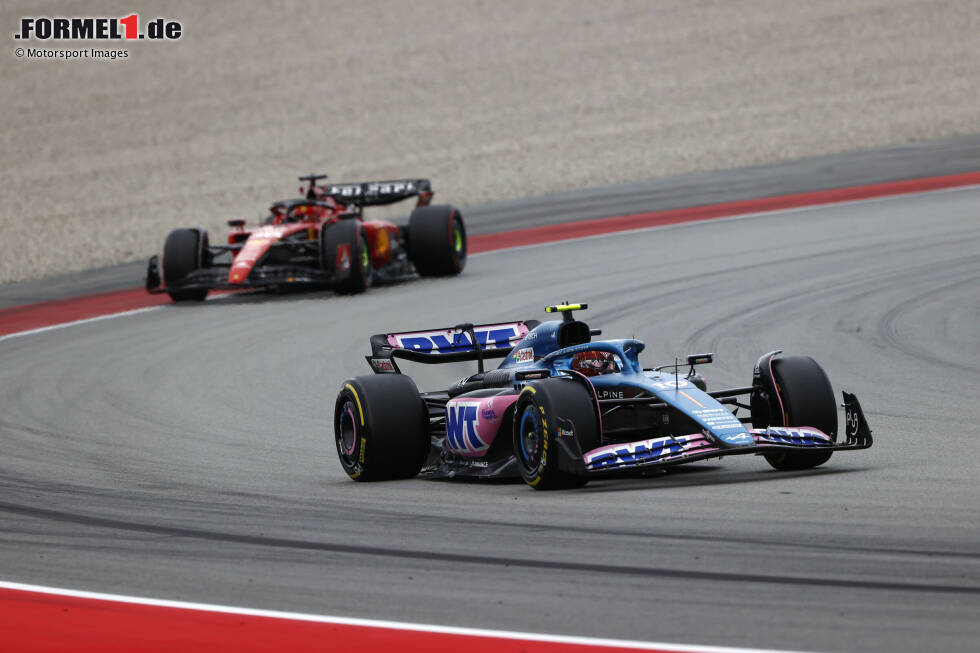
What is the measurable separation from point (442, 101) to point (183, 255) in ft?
92.8

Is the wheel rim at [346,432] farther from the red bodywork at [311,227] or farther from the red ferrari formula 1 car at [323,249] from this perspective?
the red bodywork at [311,227]

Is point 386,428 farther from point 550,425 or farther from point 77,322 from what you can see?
point 77,322

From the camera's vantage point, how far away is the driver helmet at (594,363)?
10562 mm

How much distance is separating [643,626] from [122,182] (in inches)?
1498

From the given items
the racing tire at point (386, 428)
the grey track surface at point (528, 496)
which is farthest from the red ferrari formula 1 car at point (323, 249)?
the racing tire at point (386, 428)

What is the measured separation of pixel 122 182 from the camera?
4269cm

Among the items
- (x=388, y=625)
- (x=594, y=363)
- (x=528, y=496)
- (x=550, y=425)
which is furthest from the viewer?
(x=594, y=363)

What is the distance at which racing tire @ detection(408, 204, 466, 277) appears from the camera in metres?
24.6

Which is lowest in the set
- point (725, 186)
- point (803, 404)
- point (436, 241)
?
point (803, 404)

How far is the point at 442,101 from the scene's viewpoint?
51.2 meters

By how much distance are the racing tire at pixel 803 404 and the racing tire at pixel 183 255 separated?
14.5m

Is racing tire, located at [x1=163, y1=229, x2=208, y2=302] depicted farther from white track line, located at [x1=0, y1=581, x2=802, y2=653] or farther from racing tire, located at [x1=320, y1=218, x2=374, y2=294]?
white track line, located at [x1=0, y1=581, x2=802, y2=653]

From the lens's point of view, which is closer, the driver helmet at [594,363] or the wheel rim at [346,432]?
the driver helmet at [594,363]

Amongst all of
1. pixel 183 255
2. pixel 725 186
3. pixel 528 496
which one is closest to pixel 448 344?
pixel 528 496
